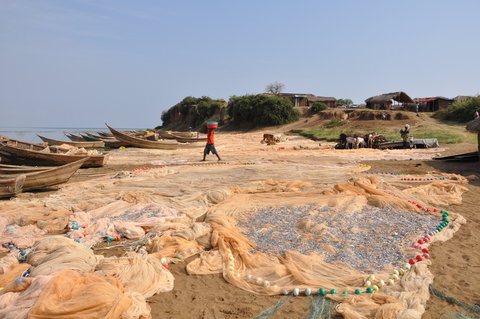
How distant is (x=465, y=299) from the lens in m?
3.63

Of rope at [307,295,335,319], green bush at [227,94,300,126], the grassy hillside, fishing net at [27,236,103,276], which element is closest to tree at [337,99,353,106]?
green bush at [227,94,300,126]

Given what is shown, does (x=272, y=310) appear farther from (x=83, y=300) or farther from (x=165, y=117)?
(x=165, y=117)

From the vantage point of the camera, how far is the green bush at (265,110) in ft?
132

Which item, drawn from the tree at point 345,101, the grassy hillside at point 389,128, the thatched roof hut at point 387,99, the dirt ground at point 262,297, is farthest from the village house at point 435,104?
the tree at point 345,101

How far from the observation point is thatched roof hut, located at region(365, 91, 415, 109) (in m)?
41.9

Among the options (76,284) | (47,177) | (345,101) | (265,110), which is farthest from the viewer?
(345,101)

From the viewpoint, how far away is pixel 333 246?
16.1ft

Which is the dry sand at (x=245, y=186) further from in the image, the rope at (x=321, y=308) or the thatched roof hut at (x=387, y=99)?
the thatched roof hut at (x=387, y=99)

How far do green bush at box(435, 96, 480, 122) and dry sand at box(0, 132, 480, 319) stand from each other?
1339 centimetres

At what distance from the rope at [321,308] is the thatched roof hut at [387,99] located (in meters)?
42.7

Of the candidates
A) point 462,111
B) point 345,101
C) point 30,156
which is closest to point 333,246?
point 30,156

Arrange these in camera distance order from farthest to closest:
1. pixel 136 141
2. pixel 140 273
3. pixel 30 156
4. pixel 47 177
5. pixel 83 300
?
1. pixel 136 141
2. pixel 30 156
3. pixel 47 177
4. pixel 140 273
5. pixel 83 300

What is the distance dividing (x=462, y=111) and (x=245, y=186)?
28.0 m

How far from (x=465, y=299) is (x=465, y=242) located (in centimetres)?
201
